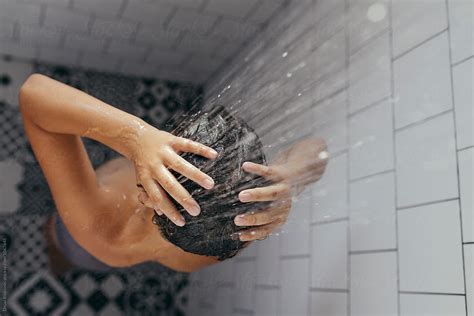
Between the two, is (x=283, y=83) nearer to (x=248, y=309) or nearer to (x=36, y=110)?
(x=36, y=110)

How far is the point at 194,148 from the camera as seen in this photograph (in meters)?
0.59

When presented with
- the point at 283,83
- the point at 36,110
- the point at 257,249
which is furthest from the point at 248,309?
the point at 36,110

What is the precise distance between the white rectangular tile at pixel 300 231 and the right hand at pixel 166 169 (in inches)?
21.7

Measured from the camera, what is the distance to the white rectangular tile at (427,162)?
0.79 m

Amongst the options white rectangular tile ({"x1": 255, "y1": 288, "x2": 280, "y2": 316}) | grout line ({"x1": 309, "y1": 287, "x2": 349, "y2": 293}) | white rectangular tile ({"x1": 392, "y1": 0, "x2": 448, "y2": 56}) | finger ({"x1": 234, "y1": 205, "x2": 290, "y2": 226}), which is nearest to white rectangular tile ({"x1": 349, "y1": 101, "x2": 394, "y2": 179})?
white rectangular tile ({"x1": 392, "y1": 0, "x2": 448, "y2": 56})

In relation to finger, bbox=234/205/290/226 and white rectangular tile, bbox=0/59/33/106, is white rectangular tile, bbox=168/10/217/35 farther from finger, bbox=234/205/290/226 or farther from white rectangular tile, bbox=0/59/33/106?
finger, bbox=234/205/290/226

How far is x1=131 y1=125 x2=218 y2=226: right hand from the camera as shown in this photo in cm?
57

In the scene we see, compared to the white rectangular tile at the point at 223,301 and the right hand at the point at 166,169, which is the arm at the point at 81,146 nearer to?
the right hand at the point at 166,169

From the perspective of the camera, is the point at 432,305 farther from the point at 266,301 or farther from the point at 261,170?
the point at 266,301

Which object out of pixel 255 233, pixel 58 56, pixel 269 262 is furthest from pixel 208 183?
pixel 58 56

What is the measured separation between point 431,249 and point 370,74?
36 centimetres

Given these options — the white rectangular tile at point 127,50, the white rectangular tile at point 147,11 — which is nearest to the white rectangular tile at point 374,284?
the white rectangular tile at point 147,11

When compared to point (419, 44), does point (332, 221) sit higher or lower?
lower

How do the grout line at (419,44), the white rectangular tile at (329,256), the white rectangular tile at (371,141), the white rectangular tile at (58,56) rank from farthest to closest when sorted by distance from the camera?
the white rectangular tile at (58,56)
the white rectangular tile at (329,256)
the white rectangular tile at (371,141)
the grout line at (419,44)
